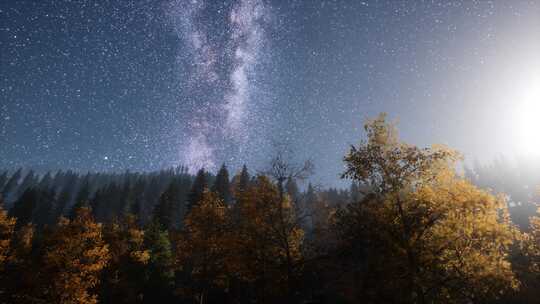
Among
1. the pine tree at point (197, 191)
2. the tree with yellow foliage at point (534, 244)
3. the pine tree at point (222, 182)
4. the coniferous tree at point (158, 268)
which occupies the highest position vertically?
the pine tree at point (222, 182)

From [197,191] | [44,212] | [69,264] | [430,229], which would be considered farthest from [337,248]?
[44,212]

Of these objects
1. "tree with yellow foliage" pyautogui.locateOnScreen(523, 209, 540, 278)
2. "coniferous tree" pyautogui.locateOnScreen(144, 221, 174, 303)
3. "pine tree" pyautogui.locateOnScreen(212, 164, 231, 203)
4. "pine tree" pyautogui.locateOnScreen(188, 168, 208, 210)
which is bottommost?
"tree with yellow foliage" pyautogui.locateOnScreen(523, 209, 540, 278)

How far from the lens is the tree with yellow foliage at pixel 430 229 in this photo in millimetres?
10256

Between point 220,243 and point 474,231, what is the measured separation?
764 inches

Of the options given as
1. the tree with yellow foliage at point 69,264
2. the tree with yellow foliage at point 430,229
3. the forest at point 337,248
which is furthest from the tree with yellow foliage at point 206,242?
the tree with yellow foliage at point 430,229

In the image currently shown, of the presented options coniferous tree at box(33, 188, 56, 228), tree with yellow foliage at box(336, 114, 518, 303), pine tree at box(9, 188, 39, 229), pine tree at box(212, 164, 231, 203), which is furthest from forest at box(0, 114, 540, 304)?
coniferous tree at box(33, 188, 56, 228)

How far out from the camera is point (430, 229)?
36.7 feet

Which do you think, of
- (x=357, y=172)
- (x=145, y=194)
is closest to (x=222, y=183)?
(x=357, y=172)

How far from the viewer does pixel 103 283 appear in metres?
36.7

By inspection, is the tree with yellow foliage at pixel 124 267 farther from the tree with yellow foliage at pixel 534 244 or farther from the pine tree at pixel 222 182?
the tree with yellow foliage at pixel 534 244

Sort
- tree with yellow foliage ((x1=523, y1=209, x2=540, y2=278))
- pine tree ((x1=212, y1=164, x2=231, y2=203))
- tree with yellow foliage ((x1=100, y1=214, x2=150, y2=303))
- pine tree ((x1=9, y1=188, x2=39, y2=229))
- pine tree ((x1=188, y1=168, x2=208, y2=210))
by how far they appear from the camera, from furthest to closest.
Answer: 1. pine tree ((x1=212, y1=164, x2=231, y2=203))
2. pine tree ((x1=9, y1=188, x2=39, y2=229))
3. pine tree ((x1=188, y1=168, x2=208, y2=210))
4. tree with yellow foliage ((x1=100, y1=214, x2=150, y2=303))
5. tree with yellow foliage ((x1=523, y1=209, x2=540, y2=278))

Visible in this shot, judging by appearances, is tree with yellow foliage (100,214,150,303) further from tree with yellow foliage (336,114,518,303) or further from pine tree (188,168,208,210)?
tree with yellow foliage (336,114,518,303)

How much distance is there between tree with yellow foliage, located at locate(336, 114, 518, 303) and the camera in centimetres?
1026

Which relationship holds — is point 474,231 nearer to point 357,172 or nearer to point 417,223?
point 417,223
